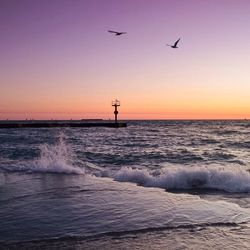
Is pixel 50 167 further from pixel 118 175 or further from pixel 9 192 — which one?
pixel 9 192

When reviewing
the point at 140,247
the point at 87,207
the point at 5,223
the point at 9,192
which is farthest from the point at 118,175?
the point at 140,247

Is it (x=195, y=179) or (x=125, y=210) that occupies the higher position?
(x=125, y=210)

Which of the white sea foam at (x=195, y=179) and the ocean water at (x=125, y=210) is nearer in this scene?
the ocean water at (x=125, y=210)

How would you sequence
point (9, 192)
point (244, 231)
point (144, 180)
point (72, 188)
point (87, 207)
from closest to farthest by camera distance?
1. point (244, 231)
2. point (87, 207)
3. point (9, 192)
4. point (72, 188)
5. point (144, 180)

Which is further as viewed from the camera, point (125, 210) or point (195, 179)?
point (195, 179)

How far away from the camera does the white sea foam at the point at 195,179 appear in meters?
13.3

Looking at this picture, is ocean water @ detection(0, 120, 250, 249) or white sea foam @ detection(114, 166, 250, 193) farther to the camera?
white sea foam @ detection(114, 166, 250, 193)

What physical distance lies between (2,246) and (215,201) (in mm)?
6068

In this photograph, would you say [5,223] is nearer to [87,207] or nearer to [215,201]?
[87,207]

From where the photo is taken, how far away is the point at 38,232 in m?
7.18

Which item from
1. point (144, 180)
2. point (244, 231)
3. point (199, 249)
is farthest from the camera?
point (144, 180)

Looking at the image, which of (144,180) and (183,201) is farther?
(144,180)

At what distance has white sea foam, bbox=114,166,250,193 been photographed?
43.5 ft

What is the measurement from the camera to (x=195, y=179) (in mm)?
14367
